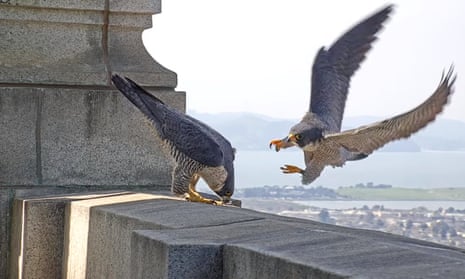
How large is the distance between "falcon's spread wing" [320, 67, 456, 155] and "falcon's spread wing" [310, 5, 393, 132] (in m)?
1.04

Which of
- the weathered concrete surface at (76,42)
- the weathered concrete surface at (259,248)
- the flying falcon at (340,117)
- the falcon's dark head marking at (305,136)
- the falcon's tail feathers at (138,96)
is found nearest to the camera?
the weathered concrete surface at (259,248)

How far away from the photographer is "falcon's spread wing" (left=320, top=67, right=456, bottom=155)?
9.84m

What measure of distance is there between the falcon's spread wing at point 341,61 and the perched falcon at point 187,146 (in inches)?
155

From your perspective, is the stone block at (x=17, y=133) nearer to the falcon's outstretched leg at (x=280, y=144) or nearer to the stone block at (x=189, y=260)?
the falcon's outstretched leg at (x=280, y=144)

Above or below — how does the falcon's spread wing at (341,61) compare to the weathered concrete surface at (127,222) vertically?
above

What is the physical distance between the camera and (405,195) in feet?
183

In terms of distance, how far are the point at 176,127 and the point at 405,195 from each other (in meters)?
48.4

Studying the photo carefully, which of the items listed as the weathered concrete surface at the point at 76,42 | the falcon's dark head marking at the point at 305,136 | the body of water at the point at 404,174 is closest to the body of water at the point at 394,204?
the body of water at the point at 404,174

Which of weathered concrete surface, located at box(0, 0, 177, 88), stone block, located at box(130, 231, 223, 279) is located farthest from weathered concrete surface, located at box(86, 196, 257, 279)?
weathered concrete surface, located at box(0, 0, 177, 88)

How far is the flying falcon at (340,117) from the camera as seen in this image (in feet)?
33.5

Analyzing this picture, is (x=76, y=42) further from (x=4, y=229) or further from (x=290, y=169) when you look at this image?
(x=290, y=169)

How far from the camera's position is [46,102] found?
806 centimetres

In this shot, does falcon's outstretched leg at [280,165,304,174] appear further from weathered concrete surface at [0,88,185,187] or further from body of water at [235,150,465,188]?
body of water at [235,150,465,188]

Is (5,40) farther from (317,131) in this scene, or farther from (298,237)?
(298,237)
